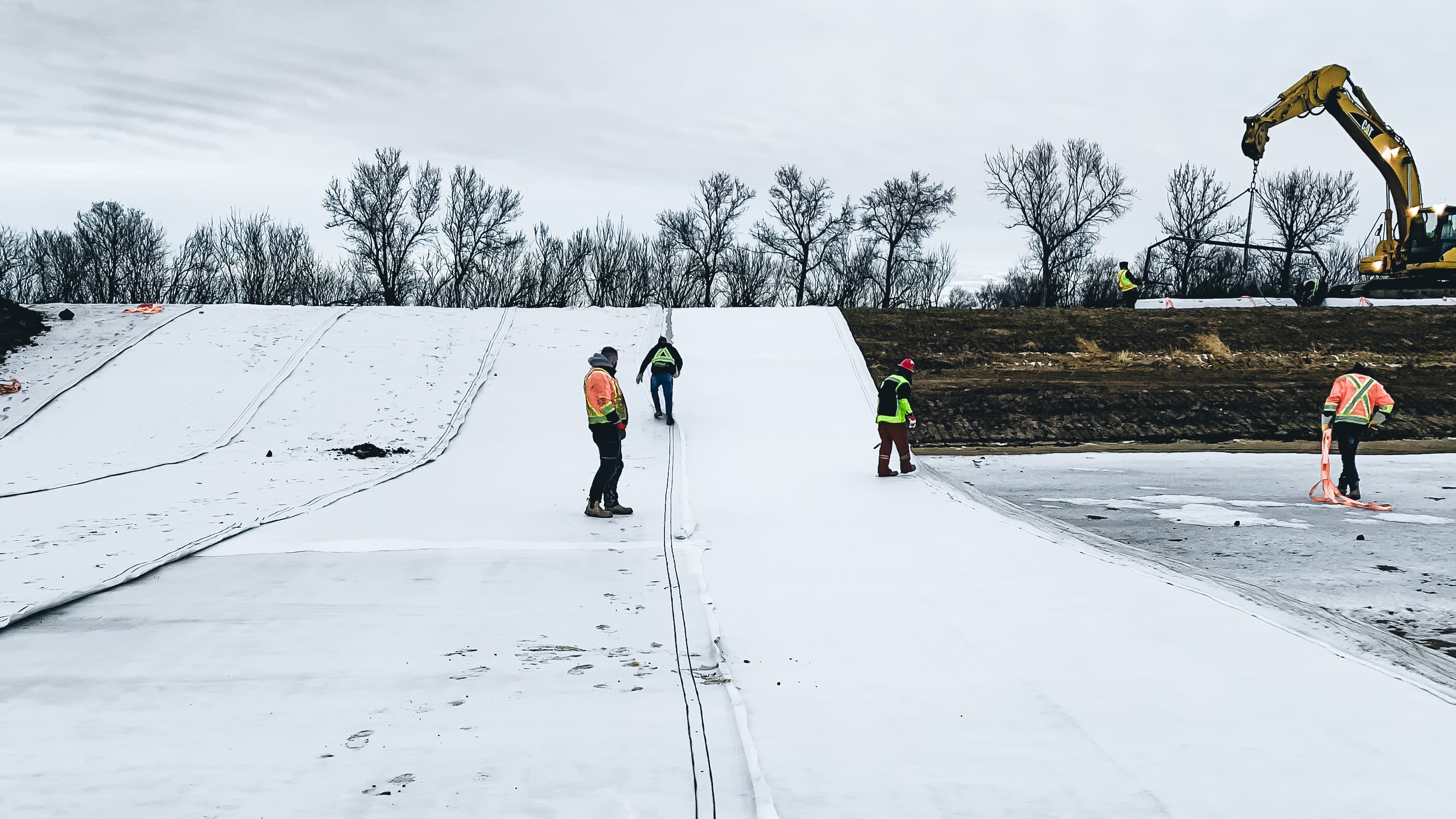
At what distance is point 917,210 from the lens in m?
55.9

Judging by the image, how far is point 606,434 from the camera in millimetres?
8375

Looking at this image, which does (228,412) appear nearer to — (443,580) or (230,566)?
(230,566)

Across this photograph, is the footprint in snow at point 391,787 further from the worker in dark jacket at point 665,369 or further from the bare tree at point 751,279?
the bare tree at point 751,279

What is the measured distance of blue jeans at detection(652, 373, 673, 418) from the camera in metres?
14.0

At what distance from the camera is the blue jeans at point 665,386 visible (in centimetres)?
1404

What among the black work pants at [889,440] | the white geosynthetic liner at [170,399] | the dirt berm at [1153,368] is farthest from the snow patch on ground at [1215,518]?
the white geosynthetic liner at [170,399]

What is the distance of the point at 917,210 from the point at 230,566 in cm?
A: 5355

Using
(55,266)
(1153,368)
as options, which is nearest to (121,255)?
(55,266)

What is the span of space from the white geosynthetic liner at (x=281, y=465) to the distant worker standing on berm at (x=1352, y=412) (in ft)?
33.6

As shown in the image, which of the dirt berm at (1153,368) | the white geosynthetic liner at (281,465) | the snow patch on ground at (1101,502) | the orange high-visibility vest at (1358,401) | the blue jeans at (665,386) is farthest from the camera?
the dirt berm at (1153,368)

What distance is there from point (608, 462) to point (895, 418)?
3.91 meters

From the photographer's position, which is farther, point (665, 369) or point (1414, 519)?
point (665, 369)

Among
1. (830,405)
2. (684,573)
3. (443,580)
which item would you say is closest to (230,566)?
(443,580)

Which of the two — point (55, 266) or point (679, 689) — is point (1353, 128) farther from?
point (55, 266)
